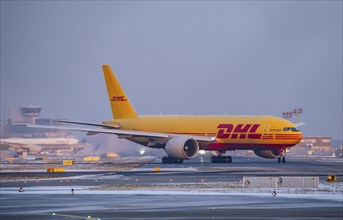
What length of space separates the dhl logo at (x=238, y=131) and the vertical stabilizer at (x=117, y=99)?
14275 millimetres

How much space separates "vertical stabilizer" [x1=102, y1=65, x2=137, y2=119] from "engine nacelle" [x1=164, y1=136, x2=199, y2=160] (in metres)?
12.8

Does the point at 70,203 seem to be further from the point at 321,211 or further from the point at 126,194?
the point at 321,211

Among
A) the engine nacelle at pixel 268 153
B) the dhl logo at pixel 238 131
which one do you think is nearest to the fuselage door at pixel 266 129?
the dhl logo at pixel 238 131

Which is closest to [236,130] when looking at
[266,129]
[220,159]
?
[266,129]

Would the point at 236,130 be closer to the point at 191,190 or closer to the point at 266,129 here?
the point at 266,129

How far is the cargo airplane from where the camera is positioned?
8662cm

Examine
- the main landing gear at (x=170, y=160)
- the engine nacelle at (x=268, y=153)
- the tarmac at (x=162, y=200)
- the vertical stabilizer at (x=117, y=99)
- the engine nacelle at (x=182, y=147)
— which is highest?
the vertical stabilizer at (x=117, y=99)

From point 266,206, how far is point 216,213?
11.7 ft

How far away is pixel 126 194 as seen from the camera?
42.4 m

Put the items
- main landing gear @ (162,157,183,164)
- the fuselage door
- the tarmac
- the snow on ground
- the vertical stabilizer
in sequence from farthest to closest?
the vertical stabilizer → main landing gear @ (162,157,183,164) → the fuselage door → the snow on ground → the tarmac

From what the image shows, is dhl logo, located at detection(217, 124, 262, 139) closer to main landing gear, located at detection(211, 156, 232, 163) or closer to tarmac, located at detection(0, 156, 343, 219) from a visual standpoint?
main landing gear, located at detection(211, 156, 232, 163)

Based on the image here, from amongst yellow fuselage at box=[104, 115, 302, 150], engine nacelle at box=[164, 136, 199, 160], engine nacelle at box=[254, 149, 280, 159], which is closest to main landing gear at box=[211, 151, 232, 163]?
yellow fuselage at box=[104, 115, 302, 150]

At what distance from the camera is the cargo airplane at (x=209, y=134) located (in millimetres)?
86625

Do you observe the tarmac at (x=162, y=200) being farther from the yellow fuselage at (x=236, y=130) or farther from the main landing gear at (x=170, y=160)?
the main landing gear at (x=170, y=160)
